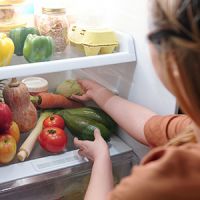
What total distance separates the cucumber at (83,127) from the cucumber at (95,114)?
0.04 ft

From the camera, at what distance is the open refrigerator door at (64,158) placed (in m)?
1.09

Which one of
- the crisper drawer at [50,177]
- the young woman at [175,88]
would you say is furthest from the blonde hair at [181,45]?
the crisper drawer at [50,177]

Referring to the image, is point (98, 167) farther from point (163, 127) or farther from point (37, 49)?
point (37, 49)

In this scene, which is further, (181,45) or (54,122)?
(54,122)

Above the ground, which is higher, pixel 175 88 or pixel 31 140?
pixel 175 88

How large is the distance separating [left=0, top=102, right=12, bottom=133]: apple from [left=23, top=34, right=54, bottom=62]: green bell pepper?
159 mm

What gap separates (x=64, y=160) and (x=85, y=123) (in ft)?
0.48

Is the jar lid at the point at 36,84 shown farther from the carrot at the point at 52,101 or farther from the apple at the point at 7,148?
the apple at the point at 7,148

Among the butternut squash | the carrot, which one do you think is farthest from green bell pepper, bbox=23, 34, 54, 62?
the carrot

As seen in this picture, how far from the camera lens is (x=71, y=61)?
112 cm

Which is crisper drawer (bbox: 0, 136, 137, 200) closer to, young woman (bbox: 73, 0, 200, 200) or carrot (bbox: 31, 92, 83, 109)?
carrot (bbox: 31, 92, 83, 109)

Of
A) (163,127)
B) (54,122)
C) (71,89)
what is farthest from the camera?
(71,89)

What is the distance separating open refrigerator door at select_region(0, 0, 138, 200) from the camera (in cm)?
109

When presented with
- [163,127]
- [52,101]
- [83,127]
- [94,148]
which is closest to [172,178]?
[163,127]
